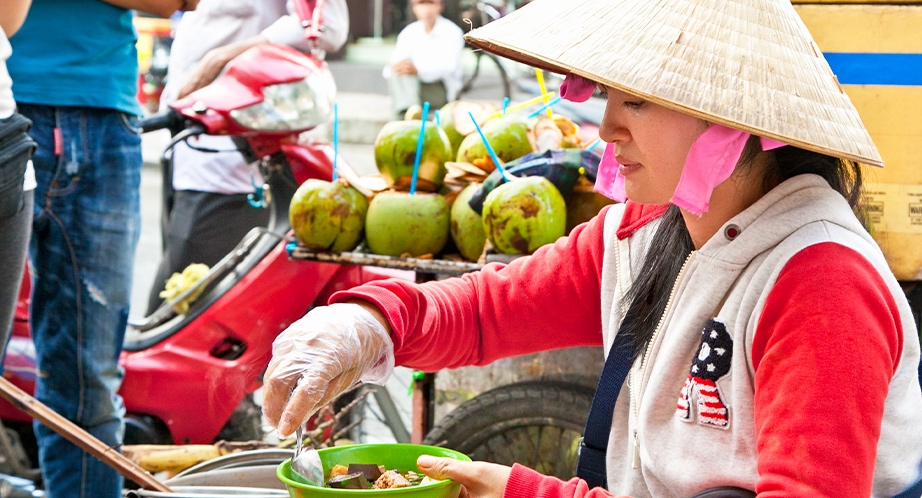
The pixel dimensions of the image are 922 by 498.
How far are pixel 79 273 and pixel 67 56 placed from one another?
1.65 feet

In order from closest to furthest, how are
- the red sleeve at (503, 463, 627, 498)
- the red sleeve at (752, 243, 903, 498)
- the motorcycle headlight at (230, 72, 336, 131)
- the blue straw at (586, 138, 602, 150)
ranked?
the red sleeve at (752, 243, 903, 498)
the red sleeve at (503, 463, 627, 498)
the blue straw at (586, 138, 602, 150)
the motorcycle headlight at (230, 72, 336, 131)

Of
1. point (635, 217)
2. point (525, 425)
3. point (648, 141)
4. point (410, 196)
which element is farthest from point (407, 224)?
point (648, 141)

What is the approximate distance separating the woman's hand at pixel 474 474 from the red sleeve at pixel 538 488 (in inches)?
0.4

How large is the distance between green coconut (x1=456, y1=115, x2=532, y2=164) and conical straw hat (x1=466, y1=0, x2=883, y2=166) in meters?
1.16

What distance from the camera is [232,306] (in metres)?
2.93

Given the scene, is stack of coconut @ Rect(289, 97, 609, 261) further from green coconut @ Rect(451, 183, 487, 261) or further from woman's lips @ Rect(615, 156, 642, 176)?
woman's lips @ Rect(615, 156, 642, 176)

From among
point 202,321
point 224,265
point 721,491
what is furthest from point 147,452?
point 721,491

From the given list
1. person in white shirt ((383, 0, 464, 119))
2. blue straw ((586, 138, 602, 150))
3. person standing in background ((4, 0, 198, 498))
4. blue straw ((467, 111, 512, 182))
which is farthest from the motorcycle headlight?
person in white shirt ((383, 0, 464, 119))

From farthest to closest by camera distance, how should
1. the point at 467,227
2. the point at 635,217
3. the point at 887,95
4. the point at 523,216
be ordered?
1. the point at 467,227
2. the point at 523,216
3. the point at 887,95
4. the point at 635,217

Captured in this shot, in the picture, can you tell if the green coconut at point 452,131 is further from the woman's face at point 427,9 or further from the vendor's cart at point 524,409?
the woman's face at point 427,9

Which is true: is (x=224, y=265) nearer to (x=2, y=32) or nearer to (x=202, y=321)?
(x=202, y=321)

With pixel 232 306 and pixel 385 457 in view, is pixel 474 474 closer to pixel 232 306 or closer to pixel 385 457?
pixel 385 457

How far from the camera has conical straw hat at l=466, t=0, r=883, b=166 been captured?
4.18 ft

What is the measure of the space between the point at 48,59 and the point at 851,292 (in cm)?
184
